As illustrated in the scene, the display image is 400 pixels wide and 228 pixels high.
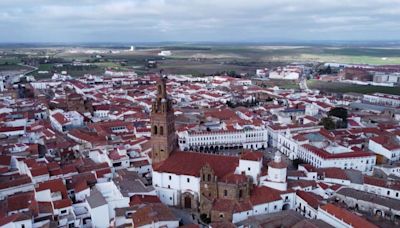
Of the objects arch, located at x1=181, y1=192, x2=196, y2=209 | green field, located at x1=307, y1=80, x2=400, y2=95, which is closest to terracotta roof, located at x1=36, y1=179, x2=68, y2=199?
arch, located at x1=181, y1=192, x2=196, y2=209

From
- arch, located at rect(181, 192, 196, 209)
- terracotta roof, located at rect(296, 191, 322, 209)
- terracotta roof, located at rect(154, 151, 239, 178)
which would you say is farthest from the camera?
arch, located at rect(181, 192, 196, 209)

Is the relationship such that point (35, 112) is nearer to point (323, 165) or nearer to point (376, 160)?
point (323, 165)

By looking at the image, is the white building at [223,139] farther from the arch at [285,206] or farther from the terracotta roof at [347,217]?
the terracotta roof at [347,217]

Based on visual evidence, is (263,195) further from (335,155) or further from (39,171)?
(39,171)

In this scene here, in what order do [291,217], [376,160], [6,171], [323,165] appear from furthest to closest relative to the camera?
[376,160] < [323,165] < [6,171] < [291,217]

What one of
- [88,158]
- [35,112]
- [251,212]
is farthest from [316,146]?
[35,112]

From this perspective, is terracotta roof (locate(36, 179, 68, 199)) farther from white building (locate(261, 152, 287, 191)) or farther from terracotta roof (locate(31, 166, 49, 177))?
white building (locate(261, 152, 287, 191))
